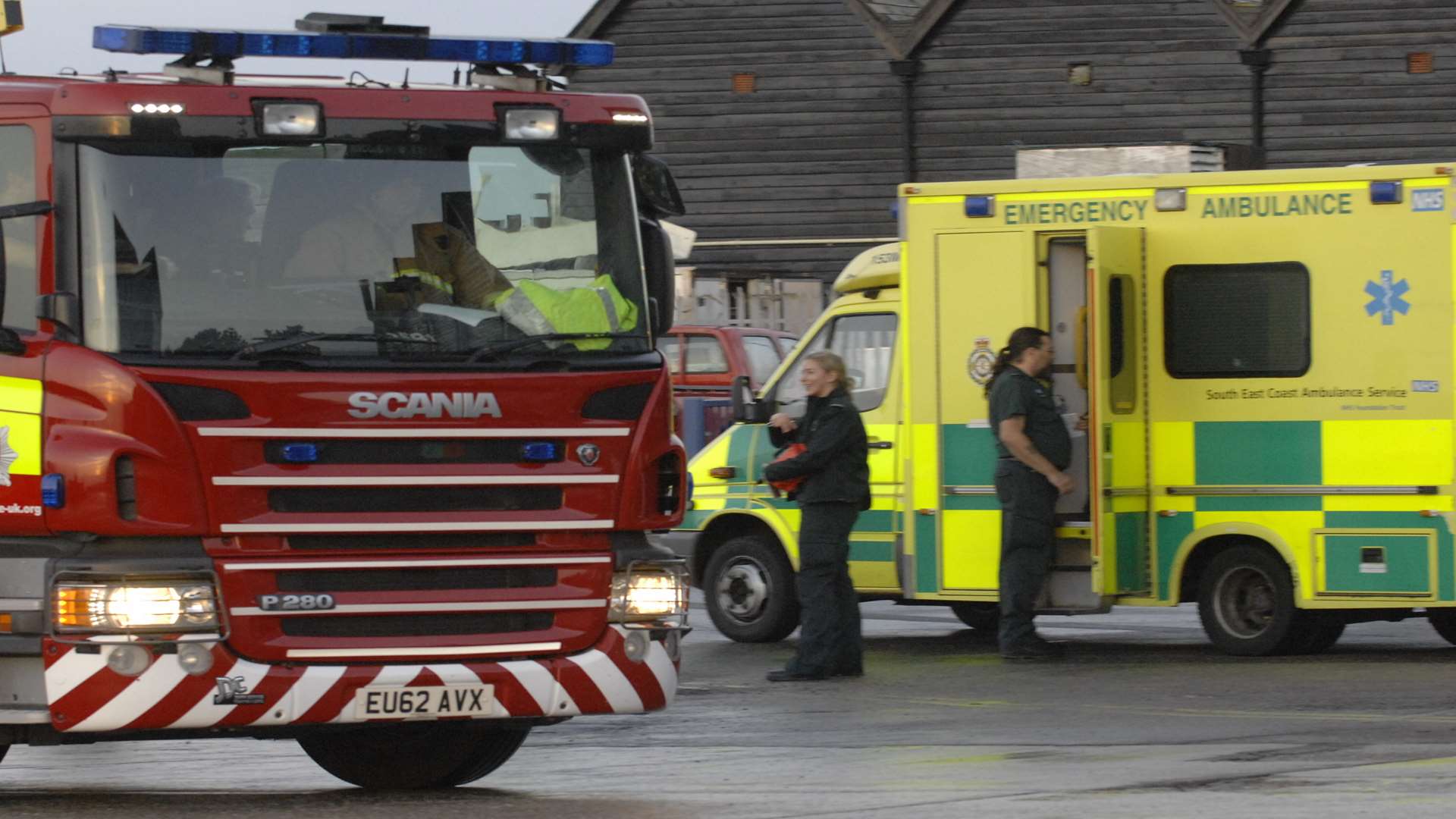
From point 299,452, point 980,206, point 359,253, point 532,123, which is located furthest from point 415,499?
point 980,206

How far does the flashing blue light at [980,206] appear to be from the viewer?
47.4ft

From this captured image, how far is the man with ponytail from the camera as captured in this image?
13.7 metres

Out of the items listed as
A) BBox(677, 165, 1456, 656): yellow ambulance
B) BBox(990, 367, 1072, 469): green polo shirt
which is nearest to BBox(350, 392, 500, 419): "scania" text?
BBox(990, 367, 1072, 469): green polo shirt

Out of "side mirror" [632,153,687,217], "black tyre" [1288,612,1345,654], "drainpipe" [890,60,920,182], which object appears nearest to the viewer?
"side mirror" [632,153,687,217]

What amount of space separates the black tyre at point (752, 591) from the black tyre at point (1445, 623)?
372 cm

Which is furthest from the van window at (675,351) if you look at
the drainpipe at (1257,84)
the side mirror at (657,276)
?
the side mirror at (657,276)

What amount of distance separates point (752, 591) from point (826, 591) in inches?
93.6

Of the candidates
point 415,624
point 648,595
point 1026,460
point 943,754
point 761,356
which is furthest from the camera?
point 761,356

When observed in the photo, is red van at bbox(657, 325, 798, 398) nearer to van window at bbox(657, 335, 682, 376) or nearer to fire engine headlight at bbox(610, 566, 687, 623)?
van window at bbox(657, 335, 682, 376)

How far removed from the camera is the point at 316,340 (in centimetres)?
848

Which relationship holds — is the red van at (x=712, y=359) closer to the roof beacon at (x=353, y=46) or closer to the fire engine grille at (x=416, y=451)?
the roof beacon at (x=353, y=46)

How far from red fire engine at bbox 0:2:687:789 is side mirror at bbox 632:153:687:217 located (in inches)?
4.9

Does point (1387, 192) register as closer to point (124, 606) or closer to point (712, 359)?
point (124, 606)

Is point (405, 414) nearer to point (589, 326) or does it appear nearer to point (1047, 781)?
point (589, 326)
